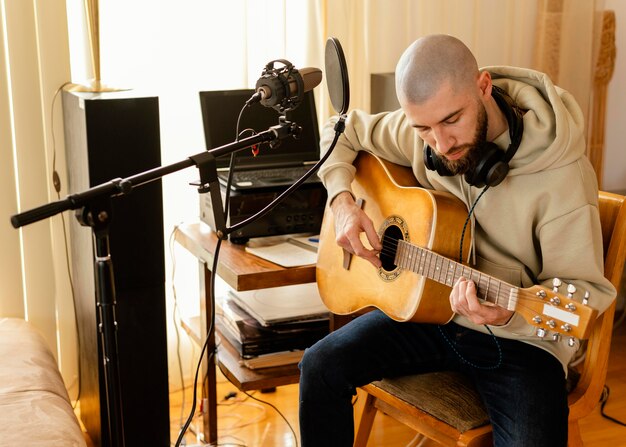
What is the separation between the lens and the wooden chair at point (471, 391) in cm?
167

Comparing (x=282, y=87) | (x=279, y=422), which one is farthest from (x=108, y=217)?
(x=279, y=422)

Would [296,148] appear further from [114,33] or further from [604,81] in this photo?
[604,81]

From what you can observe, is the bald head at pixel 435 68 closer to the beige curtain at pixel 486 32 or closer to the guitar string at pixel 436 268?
the guitar string at pixel 436 268

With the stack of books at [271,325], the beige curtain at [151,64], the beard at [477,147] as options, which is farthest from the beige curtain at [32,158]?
the beard at [477,147]

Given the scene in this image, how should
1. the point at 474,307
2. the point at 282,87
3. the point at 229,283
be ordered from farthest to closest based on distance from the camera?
the point at 229,283 → the point at 474,307 → the point at 282,87

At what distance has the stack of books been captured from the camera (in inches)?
86.3

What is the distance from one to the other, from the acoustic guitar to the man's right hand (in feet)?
0.08

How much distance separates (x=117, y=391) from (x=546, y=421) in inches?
32.3

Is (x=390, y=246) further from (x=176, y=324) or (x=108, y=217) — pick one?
(x=176, y=324)

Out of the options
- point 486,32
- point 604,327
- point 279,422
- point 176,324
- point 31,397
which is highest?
point 486,32

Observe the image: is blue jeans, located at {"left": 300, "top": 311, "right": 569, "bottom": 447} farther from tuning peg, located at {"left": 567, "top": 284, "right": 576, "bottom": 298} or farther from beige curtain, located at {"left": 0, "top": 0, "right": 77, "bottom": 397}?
beige curtain, located at {"left": 0, "top": 0, "right": 77, "bottom": 397}

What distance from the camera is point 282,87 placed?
55.0 inches

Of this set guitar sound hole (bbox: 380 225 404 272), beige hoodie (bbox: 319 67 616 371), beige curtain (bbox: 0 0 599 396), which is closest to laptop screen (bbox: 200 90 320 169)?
beige curtain (bbox: 0 0 599 396)

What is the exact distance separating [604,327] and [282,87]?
2.96 feet
